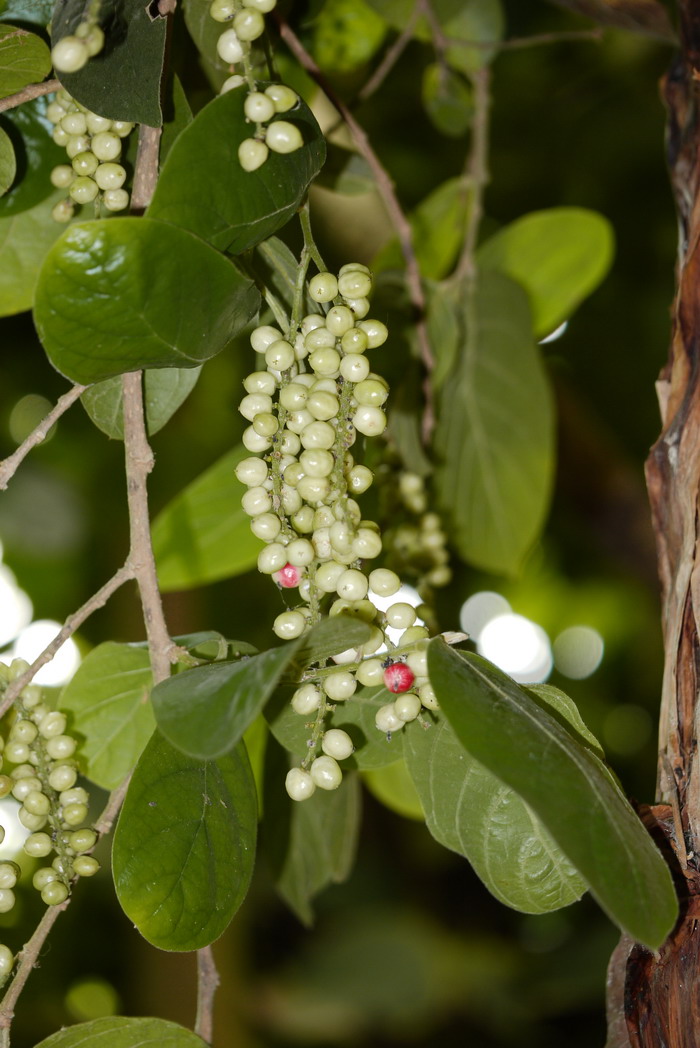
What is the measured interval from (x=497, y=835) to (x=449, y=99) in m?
0.76

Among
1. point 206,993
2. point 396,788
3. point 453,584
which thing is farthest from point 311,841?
point 453,584

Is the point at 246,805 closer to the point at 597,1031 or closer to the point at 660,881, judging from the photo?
the point at 660,881

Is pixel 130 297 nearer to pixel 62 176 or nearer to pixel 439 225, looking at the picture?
pixel 62 176

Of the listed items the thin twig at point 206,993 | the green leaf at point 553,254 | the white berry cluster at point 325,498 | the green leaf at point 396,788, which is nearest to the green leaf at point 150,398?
the white berry cluster at point 325,498

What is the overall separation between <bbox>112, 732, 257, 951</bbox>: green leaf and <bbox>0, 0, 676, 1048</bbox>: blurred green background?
2.06 ft

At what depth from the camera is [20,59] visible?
19.4 inches

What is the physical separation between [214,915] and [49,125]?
0.45 metres

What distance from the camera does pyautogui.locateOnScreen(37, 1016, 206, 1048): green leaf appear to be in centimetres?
51

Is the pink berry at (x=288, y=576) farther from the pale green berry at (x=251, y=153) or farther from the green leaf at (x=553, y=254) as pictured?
the green leaf at (x=553, y=254)

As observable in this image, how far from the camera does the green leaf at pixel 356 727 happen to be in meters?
0.51

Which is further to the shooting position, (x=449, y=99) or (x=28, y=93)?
(x=449, y=99)

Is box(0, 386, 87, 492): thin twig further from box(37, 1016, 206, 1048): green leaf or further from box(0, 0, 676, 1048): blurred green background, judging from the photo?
box(0, 0, 676, 1048): blurred green background

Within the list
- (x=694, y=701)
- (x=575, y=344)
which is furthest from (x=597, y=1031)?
(x=694, y=701)

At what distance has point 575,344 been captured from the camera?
1.39 m
